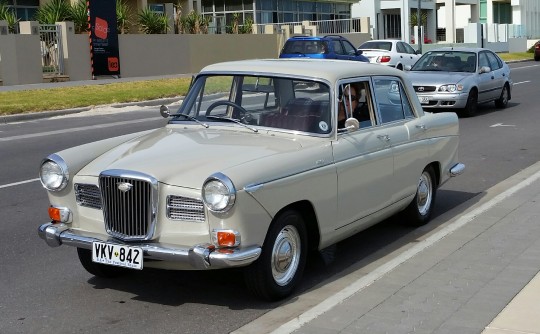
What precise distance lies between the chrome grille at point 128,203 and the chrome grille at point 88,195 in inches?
5.4

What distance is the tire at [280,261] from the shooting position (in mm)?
5441

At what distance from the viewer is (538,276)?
231 inches

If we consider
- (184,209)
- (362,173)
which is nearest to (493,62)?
(362,173)

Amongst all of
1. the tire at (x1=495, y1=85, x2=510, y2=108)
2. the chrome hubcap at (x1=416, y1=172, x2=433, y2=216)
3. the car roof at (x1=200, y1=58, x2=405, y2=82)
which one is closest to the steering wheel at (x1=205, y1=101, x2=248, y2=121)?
the car roof at (x1=200, y1=58, x2=405, y2=82)

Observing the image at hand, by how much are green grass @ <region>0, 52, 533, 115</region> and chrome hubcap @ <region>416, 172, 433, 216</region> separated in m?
14.4

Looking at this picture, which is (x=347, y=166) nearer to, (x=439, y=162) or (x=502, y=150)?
(x=439, y=162)

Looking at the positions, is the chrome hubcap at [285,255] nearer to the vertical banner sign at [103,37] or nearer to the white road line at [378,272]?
the white road line at [378,272]

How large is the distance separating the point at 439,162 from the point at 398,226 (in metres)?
0.76

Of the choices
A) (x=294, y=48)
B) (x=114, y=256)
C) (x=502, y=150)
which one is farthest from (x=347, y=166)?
(x=294, y=48)

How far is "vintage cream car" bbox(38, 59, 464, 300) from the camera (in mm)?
5238

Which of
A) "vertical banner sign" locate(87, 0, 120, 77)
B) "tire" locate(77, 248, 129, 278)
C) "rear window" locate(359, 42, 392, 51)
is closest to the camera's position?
"tire" locate(77, 248, 129, 278)

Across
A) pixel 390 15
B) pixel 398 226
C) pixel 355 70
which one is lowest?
pixel 398 226

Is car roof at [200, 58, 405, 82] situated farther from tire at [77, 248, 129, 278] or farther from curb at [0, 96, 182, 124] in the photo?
curb at [0, 96, 182, 124]

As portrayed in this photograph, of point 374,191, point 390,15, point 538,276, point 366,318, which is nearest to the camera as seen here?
point 366,318
